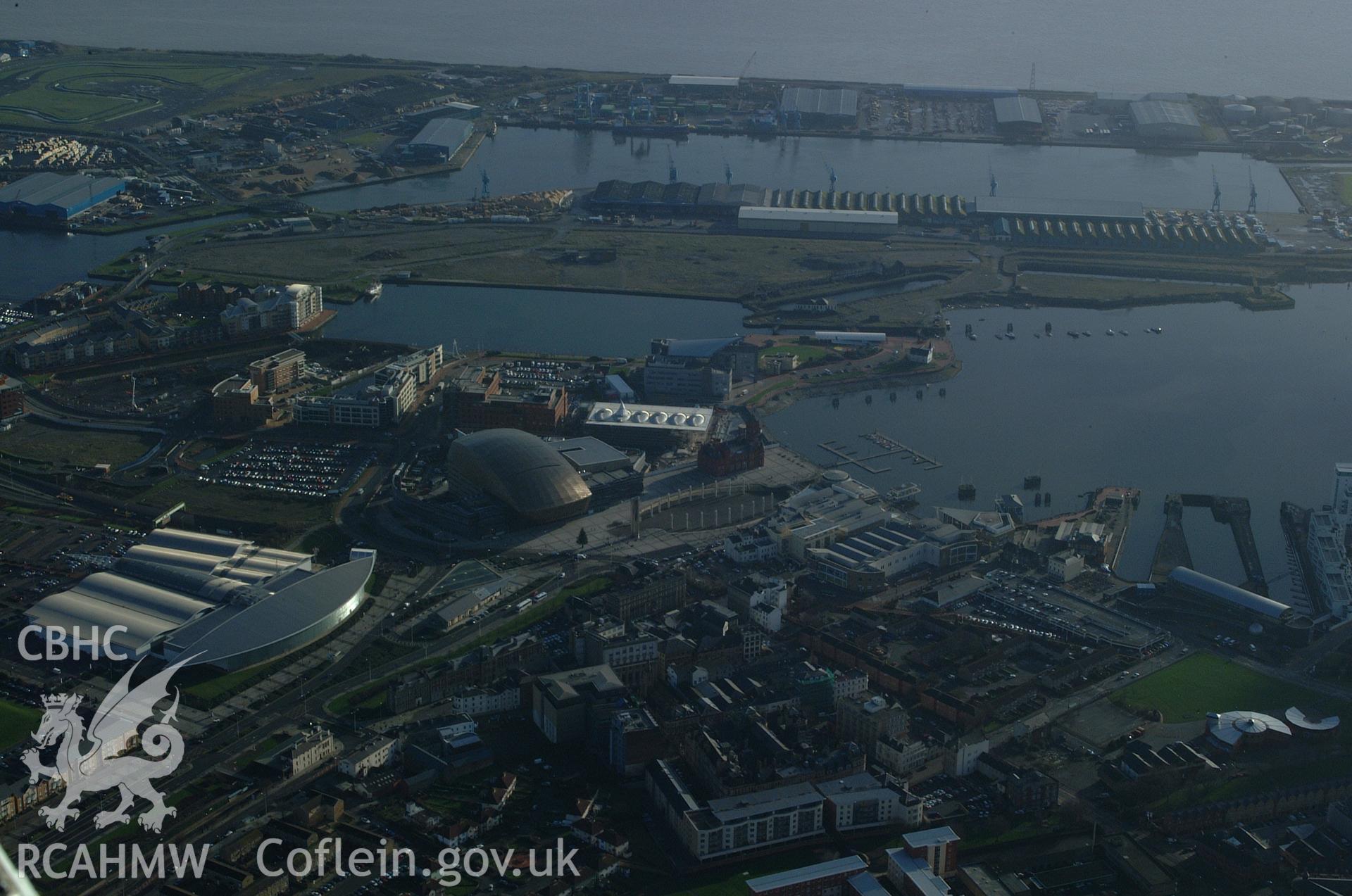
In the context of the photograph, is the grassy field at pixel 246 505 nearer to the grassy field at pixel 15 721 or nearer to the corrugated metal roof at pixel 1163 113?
the grassy field at pixel 15 721

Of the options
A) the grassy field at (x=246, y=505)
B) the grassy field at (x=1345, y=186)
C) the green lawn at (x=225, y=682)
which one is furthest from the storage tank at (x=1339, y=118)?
the green lawn at (x=225, y=682)

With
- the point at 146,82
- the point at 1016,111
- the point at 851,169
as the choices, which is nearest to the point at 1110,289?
the point at 851,169

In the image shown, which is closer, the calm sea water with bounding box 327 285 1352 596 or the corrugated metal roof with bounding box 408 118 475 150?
the calm sea water with bounding box 327 285 1352 596

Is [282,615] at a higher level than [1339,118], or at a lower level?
lower

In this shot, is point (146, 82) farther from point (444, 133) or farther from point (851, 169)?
point (851, 169)

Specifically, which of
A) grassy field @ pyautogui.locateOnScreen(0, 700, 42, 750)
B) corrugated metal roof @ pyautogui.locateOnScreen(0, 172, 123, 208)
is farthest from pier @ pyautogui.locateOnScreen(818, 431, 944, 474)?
corrugated metal roof @ pyautogui.locateOnScreen(0, 172, 123, 208)

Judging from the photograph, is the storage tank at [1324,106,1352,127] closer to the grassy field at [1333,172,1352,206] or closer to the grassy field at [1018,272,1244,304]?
the grassy field at [1333,172,1352,206]
